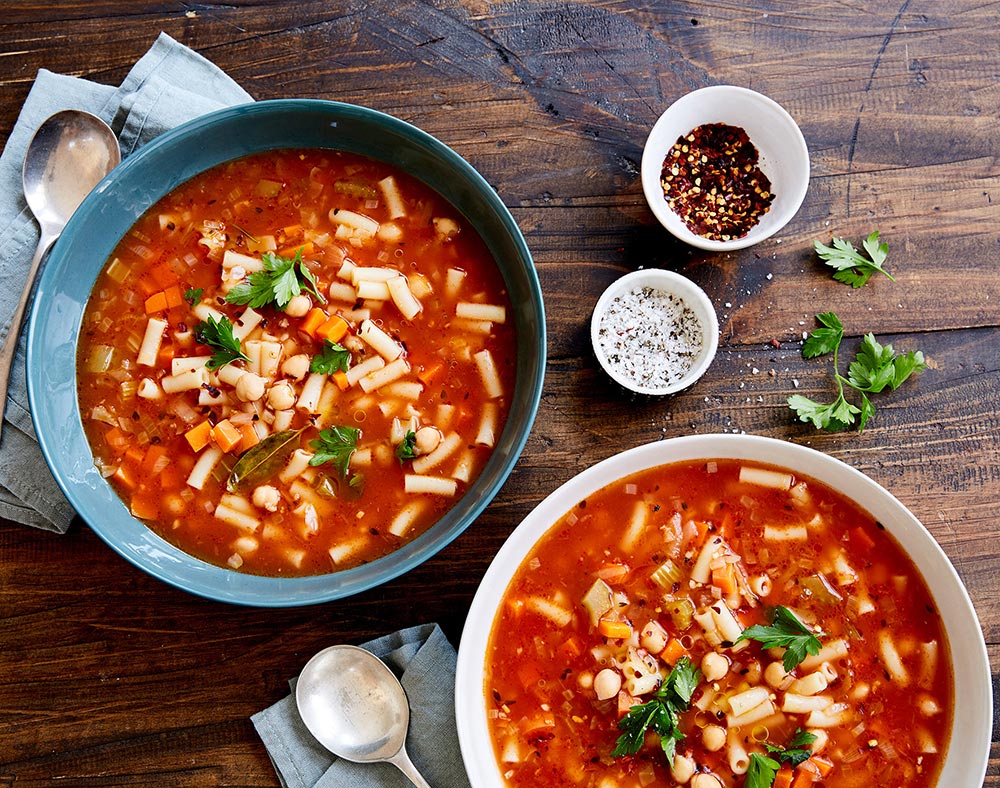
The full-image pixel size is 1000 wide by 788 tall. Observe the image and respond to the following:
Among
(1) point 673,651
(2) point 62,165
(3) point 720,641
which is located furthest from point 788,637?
(2) point 62,165

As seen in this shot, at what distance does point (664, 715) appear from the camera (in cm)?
288

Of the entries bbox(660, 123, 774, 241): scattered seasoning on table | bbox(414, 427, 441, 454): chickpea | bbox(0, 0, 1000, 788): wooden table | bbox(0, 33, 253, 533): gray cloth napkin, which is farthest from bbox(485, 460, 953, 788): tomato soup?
bbox(0, 33, 253, 533): gray cloth napkin

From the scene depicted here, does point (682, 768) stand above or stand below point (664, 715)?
below

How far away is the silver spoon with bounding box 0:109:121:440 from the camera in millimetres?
3225

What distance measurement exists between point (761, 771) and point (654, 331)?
1.59m

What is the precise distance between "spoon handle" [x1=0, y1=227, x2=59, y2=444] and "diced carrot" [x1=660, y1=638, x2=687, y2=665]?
100 inches

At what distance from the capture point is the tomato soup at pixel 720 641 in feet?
9.66

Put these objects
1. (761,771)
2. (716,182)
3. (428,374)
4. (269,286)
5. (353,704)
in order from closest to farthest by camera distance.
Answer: (761,771)
(269,286)
(428,374)
(353,704)
(716,182)

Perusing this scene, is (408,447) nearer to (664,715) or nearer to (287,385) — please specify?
(287,385)

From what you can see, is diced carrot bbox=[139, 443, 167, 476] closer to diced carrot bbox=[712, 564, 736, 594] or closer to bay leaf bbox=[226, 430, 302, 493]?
bay leaf bbox=[226, 430, 302, 493]

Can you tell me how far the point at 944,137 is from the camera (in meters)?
3.48

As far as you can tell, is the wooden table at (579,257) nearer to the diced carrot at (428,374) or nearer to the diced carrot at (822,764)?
the diced carrot at (428,374)

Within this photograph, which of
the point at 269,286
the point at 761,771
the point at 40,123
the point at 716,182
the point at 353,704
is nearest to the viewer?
the point at 761,771

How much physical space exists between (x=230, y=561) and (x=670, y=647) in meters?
1.58
